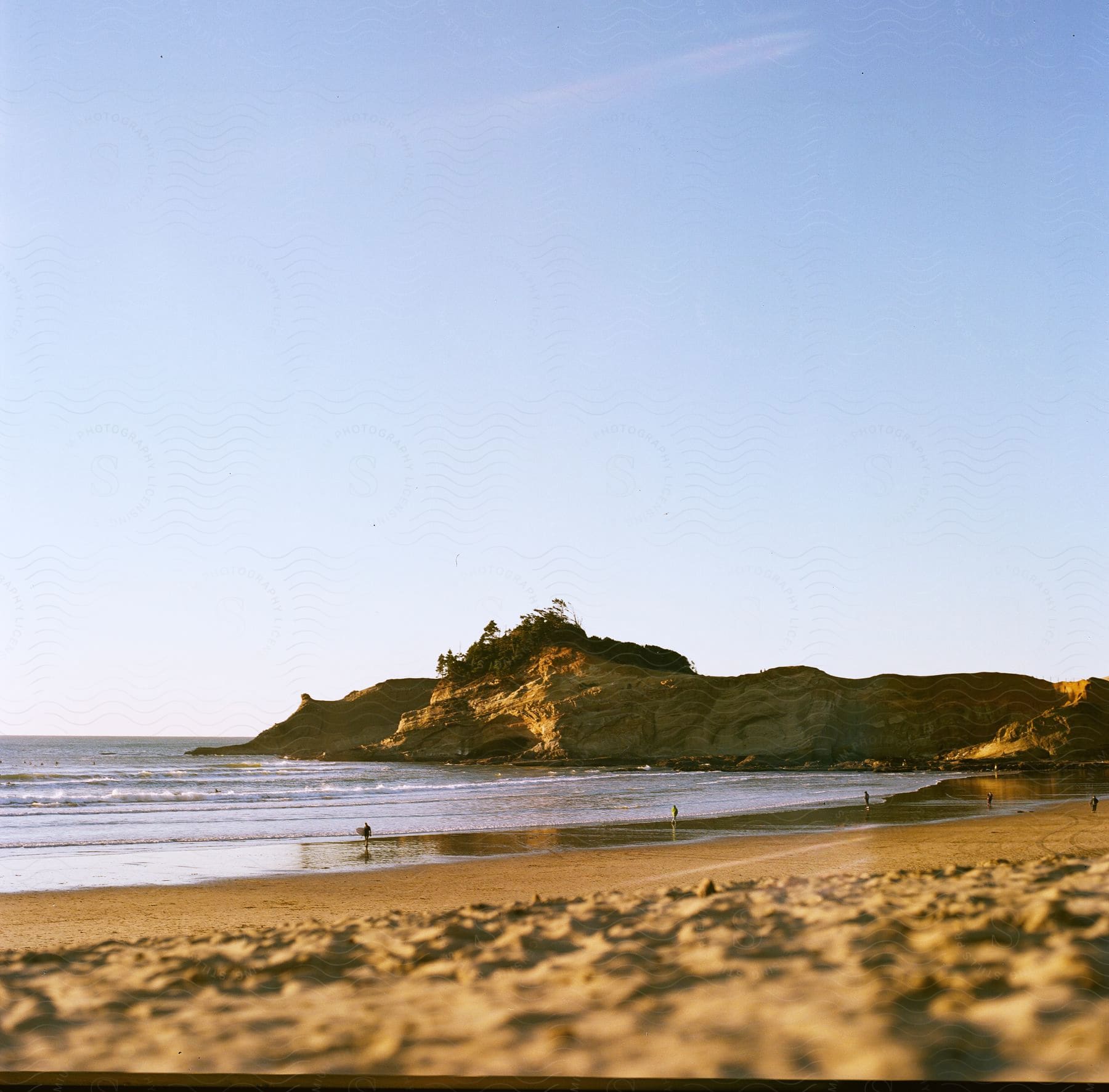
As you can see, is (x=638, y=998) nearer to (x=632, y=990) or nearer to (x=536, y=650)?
(x=632, y=990)

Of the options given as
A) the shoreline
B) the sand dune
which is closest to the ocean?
the shoreline

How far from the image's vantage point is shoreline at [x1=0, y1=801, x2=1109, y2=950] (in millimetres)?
13648

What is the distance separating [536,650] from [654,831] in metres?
76.2

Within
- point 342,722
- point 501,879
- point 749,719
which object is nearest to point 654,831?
point 501,879

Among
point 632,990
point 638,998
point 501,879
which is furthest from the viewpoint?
point 501,879

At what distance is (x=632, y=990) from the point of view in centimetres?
453

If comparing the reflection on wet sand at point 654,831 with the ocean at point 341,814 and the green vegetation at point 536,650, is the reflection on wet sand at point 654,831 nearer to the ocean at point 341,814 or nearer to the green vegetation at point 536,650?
the ocean at point 341,814

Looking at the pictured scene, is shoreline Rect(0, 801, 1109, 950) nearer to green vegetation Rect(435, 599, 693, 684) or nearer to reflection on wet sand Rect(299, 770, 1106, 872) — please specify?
reflection on wet sand Rect(299, 770, 1106, 872)

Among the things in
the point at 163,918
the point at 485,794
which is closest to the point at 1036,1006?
the point at 163,918

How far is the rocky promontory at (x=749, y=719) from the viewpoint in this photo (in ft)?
231

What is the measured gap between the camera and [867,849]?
20922 mm

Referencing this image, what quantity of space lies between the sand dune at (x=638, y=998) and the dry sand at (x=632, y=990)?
14 mm

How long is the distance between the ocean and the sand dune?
1379 centimetres

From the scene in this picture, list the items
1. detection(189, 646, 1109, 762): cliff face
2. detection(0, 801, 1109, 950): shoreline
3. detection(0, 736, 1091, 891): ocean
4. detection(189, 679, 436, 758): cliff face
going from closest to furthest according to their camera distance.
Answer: detection(0, 801, 1109, 950): shoreline
detection(0, 736, 1091, 891): ocean
detection(189, 646, 1109, 762): cliff face
detection(189, 679, 436, 758): cliff face
